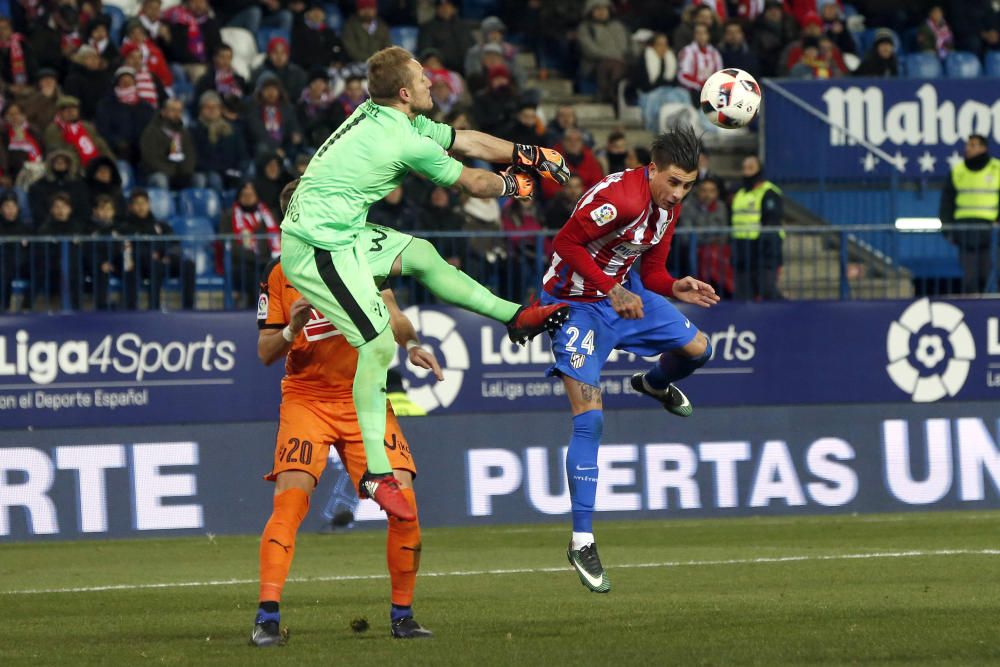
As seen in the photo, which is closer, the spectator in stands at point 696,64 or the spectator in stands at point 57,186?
the spectator in stands at point 57,186

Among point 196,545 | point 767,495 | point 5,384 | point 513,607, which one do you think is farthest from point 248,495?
point 513,607

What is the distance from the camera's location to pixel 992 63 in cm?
2512

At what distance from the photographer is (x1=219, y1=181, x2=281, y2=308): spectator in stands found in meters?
17.3

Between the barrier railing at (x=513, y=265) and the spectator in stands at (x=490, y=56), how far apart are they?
15.0ft

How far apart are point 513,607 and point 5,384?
23.8 feet

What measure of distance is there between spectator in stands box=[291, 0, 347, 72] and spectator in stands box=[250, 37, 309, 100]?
55 cm

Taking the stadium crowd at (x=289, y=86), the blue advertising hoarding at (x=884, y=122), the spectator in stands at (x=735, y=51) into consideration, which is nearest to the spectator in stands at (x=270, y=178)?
the stadium crowd at (x=289, y=86)

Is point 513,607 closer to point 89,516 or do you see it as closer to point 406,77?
point 406,77

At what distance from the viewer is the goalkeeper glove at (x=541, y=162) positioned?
361 inches

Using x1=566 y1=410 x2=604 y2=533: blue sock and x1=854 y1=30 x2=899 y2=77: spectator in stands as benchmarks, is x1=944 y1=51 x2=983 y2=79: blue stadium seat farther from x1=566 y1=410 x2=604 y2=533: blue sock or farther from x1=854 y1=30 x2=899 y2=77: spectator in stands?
x1=566 y1=410 x2=604 y2=533: blue sock

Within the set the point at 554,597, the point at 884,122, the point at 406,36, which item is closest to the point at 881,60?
the point at 884,122

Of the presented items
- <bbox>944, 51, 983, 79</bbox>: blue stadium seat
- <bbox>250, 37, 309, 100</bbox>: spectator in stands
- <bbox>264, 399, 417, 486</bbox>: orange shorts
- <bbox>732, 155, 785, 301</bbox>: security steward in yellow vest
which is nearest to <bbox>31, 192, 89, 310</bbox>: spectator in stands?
<bbox>250, 37, 309, 100</bbox>: spectator in stands

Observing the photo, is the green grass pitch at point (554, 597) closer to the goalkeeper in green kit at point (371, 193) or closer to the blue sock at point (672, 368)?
the goalkeeper in green kit at point (371, 193)

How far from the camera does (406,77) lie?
9141mm
